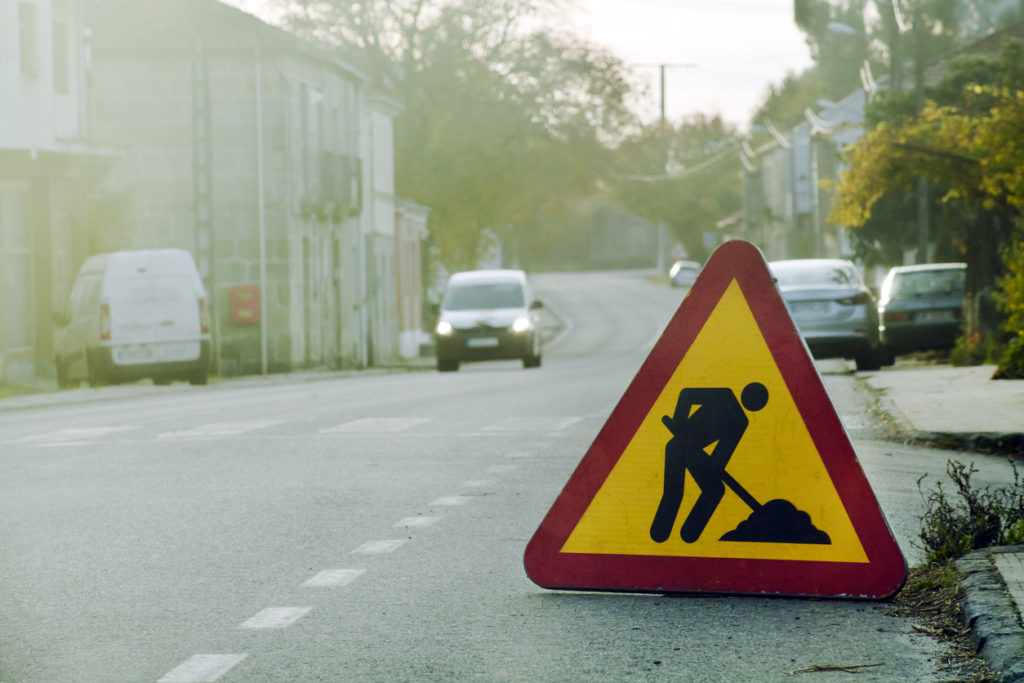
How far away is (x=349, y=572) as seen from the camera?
7598 millimetres

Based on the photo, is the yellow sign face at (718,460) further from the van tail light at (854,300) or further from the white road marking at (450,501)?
the van tail light at (854,300)

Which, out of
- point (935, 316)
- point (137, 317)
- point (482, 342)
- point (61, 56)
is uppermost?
point (61, 56)

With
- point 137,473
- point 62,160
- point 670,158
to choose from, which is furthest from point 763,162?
point 137,473

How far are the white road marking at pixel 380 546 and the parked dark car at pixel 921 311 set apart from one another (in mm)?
18333

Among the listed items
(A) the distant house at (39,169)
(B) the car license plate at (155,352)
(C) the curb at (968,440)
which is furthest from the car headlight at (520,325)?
(C) the curb at (968,440)

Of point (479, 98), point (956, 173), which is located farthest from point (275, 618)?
point (479, 98)

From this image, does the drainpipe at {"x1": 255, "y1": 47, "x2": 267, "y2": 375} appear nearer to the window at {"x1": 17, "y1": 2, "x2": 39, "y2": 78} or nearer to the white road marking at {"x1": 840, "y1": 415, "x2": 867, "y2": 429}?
the window at {"x1": 17, "y1": 2, "x2": 39, "y2": 78}

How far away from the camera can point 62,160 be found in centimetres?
3238

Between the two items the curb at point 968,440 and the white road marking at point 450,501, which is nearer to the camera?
the white road marking at point 450,501

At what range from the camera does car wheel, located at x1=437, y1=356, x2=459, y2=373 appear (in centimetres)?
3209

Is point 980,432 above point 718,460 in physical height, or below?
below

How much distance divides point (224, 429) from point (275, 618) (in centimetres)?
918

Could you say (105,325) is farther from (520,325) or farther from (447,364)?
(520,325)

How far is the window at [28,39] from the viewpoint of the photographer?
3069 centimetres
